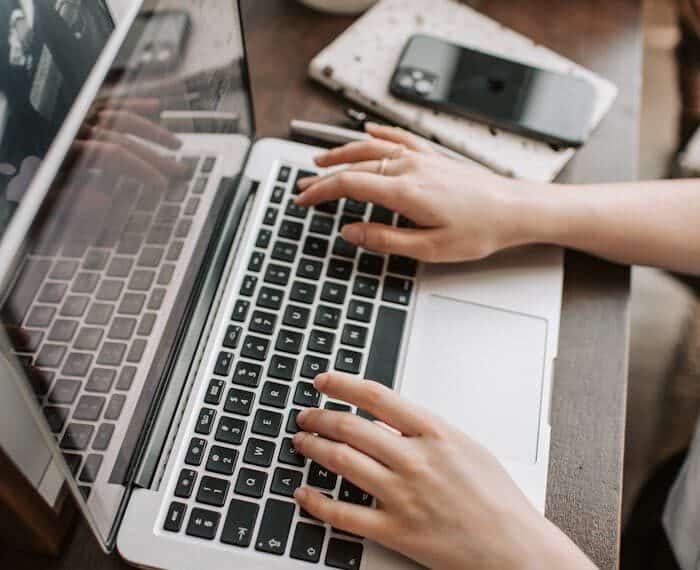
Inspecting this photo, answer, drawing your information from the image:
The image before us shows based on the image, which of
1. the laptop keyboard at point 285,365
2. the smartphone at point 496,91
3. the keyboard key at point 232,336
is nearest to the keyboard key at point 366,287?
the laptop keyboard at point 285,365

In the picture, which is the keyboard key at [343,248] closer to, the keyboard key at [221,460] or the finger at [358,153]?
the finger at [358,153]

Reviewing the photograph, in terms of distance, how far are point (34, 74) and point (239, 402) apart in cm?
28

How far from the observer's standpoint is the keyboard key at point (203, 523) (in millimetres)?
467

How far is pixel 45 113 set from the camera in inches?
19.6

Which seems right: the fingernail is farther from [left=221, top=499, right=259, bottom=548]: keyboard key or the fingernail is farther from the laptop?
[left=221, top=499, right=259, bottom=548]: keyboard key

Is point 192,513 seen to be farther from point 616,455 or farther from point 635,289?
point 635,289

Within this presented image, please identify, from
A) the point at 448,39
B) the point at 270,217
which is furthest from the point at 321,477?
the point at 448,39

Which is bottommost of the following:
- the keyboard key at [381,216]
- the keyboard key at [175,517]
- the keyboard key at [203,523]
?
the keyboard key at [175,517]

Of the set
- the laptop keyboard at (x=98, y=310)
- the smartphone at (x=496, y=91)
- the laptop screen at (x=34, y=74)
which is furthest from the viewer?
the smartphone at (x=496, y=91)

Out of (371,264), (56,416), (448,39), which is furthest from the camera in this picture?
(448,39)

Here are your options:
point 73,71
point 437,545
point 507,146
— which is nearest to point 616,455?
point 437,545

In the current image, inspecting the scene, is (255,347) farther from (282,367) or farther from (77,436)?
(77,436)

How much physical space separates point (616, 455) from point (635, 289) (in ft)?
2.71

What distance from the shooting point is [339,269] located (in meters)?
0.58
